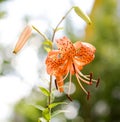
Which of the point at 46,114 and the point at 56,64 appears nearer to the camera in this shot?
the point at 46,114

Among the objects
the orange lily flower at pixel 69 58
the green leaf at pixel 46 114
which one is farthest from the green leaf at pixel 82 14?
the green leaf at pixel 46 114

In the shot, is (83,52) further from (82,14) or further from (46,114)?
(46,114)

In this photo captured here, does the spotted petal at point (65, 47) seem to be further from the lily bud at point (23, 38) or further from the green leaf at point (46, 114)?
the green leaf at point (46, 114)

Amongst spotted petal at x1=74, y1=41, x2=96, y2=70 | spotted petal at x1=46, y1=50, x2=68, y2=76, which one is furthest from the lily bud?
spotted petal at x1=74, y1=41, x2=96, y2=70

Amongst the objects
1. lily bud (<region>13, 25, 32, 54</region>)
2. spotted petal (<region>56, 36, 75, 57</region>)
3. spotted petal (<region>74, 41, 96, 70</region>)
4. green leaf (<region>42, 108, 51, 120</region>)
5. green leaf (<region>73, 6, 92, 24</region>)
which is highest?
lily bud (<region>13, 25, 32, 54</region>)

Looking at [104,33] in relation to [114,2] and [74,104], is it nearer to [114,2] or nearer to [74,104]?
[114,2]

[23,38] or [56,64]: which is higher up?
[23,38]

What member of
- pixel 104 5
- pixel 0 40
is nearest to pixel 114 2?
pixel 104 5

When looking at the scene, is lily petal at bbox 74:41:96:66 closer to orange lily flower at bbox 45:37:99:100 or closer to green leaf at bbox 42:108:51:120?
orange lily flower at bbox 45:37:99:100

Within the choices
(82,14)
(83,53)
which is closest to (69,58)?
(83,53)
